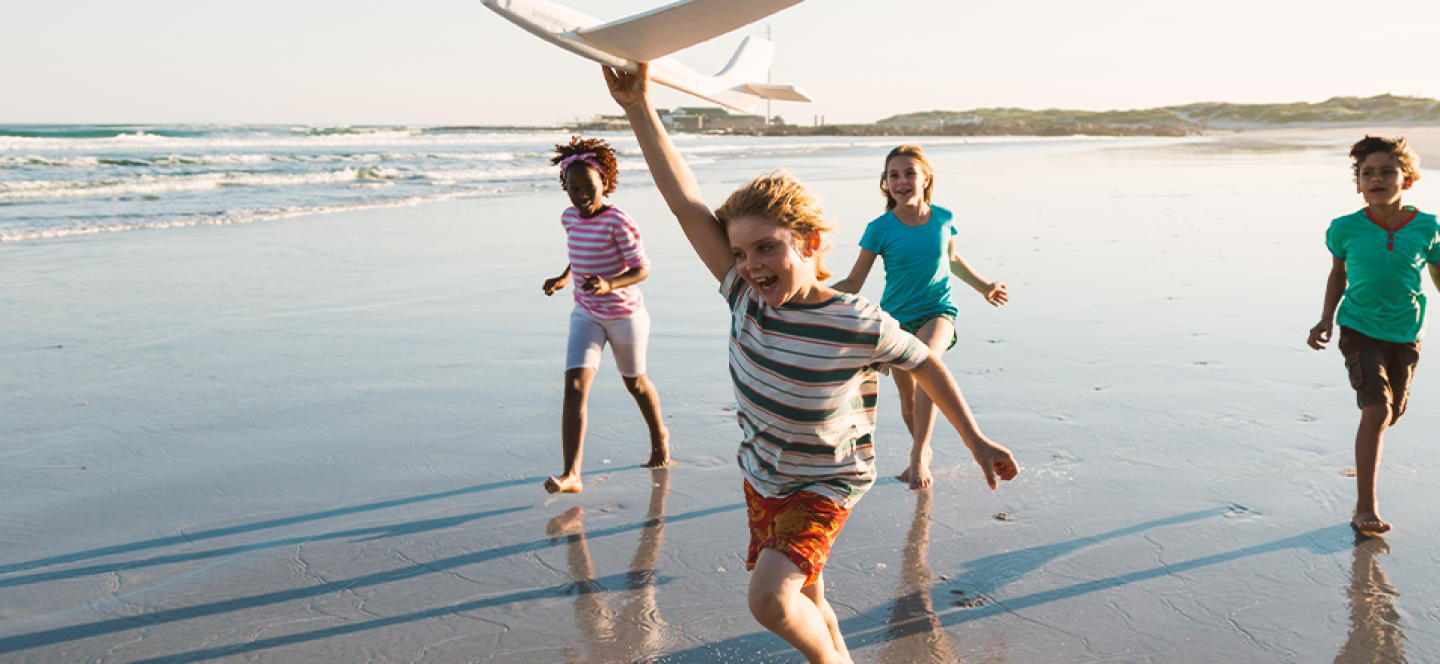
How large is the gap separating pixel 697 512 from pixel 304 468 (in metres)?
2.01

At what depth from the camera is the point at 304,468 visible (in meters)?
4.83

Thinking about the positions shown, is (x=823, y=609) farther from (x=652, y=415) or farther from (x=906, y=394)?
(x=906, y=394)

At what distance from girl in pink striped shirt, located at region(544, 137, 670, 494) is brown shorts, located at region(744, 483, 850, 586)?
2.02m

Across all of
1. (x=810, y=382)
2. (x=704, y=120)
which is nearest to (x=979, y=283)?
(x=810, y=382)

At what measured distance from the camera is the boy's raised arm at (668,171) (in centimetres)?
263

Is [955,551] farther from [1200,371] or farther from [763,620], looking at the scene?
[1200,371]

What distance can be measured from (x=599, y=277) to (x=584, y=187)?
45 centimetres

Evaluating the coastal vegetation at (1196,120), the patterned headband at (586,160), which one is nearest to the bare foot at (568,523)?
the patterned headband at (586,160)

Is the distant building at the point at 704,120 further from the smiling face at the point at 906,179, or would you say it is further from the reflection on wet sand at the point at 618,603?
the reflection on wet sand at the point at 618,603

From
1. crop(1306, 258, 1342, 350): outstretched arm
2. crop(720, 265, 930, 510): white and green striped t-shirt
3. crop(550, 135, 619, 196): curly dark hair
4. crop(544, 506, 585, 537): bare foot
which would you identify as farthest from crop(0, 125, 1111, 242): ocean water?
crop(1306, 258, 1342, 350): outstretched arm

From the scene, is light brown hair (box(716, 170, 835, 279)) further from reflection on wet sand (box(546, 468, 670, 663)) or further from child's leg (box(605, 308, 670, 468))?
child's leg (box(605, 308, 670, 468))

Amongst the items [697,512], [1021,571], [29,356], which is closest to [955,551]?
[1021,571]

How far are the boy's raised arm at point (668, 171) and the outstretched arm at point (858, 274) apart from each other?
5.57 feet

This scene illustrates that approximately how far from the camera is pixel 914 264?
4773 mm
